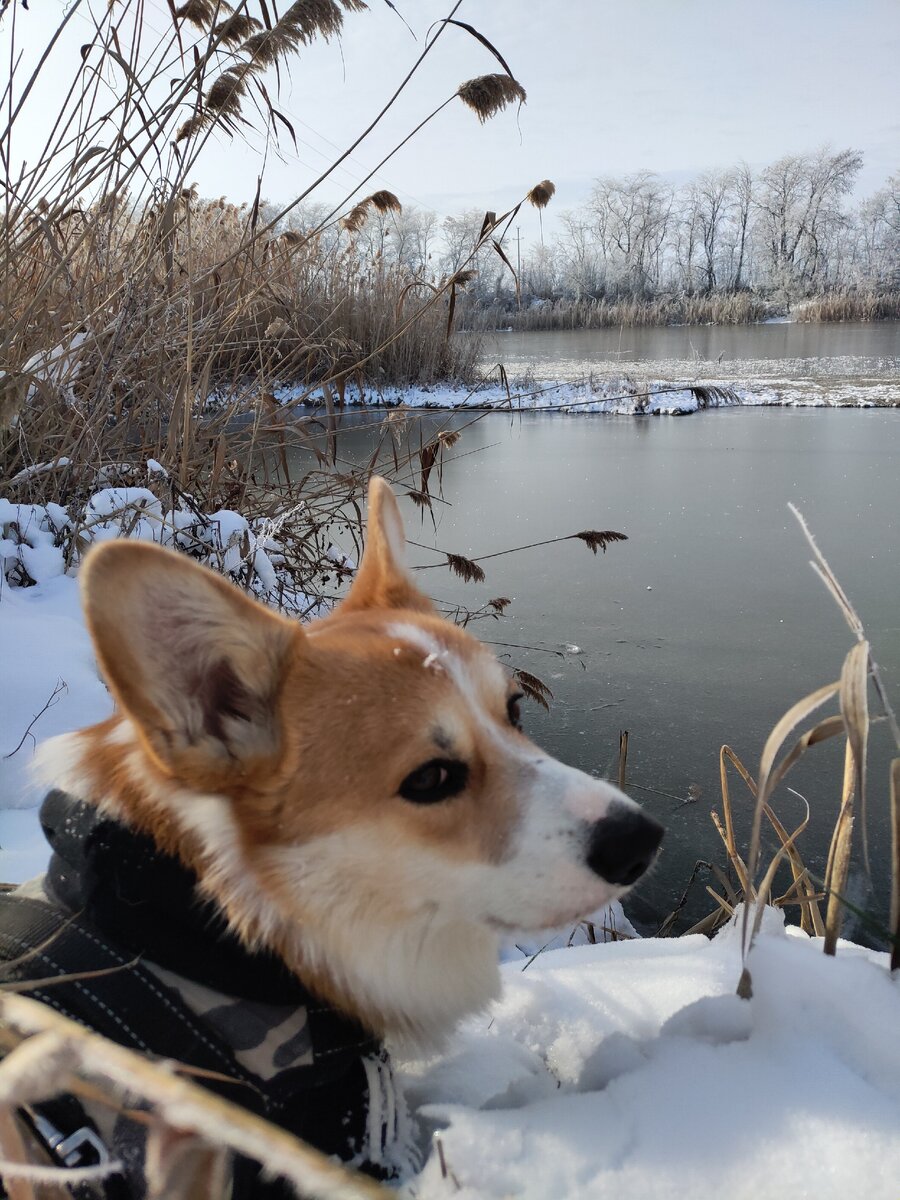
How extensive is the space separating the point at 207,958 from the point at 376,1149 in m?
0.38

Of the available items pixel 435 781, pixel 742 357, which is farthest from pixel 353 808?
pixel 742 357

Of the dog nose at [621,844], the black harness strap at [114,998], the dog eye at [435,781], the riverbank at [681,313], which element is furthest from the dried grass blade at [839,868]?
the riverbank at [681,313]

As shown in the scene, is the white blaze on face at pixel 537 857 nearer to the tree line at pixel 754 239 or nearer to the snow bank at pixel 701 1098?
the snow bank at pixel 701 1098

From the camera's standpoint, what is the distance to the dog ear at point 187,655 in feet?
3.40

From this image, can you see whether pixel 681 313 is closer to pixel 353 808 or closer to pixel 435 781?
pixel 435 781

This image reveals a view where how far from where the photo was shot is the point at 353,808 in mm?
1316

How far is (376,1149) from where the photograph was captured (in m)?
1.19

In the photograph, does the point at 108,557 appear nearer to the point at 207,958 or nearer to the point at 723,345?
the point at 207,958

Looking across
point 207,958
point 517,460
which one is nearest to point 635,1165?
point 207,958

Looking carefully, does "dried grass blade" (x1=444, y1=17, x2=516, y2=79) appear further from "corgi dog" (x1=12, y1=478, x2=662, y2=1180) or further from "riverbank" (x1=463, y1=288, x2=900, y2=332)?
"riverbank" (x1=463, y1=288, x2=900, y2=332)

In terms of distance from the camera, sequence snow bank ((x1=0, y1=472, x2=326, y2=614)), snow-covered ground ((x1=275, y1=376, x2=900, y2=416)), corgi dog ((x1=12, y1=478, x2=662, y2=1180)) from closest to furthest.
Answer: corgi dog ((x1=12, y1=478, x2=662, y2=1180))
snow bank ((x1=0, y1=472, x2=326, y2=614))
snow-covered ground ((x1=275, y1=376, x2=900, y2=416))

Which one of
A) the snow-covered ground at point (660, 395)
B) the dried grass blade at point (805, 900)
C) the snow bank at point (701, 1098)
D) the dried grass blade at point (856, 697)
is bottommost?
the dried grass blade at point (805, 900)

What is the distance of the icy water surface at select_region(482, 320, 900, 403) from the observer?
1071 centimetres

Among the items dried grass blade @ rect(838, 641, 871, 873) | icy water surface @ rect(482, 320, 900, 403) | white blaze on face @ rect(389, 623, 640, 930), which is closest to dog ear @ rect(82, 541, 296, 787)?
white blaze on face @ rect(389, 623, 640, 930)
